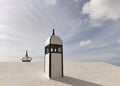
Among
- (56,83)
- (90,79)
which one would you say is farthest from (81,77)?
(56,83)

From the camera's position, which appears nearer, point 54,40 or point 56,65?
point 56,65

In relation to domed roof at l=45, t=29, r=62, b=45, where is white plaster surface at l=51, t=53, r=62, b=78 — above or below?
below

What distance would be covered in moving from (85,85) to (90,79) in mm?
1514

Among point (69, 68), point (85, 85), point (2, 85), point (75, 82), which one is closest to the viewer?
point (2, 85)

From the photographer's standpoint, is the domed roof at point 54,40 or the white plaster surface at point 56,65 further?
the domed roof at point 54,40

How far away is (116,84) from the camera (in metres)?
9.22

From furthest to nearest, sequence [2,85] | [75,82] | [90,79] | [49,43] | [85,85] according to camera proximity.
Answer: [49,43]
[90,79]
[75,82]
[85,85]
[2,85]

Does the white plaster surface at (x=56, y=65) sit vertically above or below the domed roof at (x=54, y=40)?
below

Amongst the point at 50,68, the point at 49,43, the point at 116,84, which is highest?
the point at 49,43

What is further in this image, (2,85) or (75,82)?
(75,82)

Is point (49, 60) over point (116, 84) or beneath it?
over

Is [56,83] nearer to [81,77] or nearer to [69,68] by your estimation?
[81,77]

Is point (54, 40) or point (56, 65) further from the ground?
point (54, 40)

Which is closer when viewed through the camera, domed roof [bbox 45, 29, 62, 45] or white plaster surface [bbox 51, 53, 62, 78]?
white plaster surface [bbox 51, 53, 62, 78]
